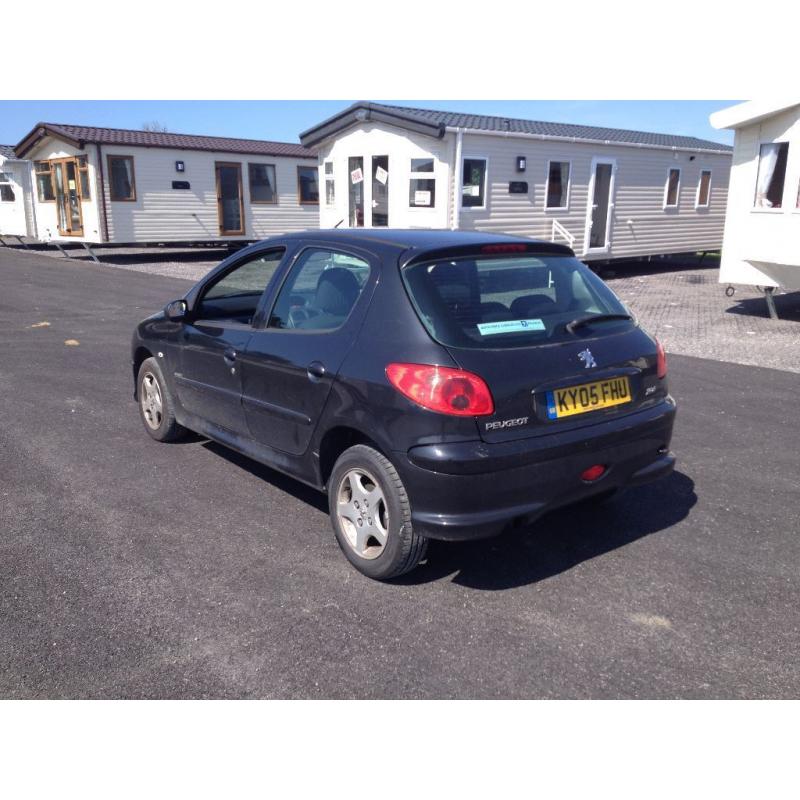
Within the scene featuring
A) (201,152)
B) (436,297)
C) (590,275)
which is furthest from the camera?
(201,152)

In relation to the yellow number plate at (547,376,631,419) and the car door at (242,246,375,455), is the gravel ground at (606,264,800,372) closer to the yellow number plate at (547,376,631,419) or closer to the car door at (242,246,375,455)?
the yellow number plate at (547,376,631,419)

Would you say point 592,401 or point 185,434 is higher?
point 592,401

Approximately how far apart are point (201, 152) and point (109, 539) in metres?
21.0

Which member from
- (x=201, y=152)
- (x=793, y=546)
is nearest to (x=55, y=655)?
(x=793, y=546)

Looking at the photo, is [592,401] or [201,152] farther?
[201,152]

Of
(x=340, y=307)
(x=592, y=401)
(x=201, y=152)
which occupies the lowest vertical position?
(x=592, y=401)

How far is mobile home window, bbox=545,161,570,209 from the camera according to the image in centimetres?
1719

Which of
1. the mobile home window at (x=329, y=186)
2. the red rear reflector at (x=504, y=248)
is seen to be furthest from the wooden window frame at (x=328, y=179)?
the red rear reflector at (x=504, y=248)

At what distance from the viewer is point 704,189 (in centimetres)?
2108

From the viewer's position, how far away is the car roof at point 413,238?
388 centimetres

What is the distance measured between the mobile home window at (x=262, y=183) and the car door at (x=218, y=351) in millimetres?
20053

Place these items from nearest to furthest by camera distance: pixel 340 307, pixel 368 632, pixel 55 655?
pixel 55 655
pixel 368 632
pixel 340 307

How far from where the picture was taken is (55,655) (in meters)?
3.10

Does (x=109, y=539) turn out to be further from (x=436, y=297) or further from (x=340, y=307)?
(x=436, y=297)
